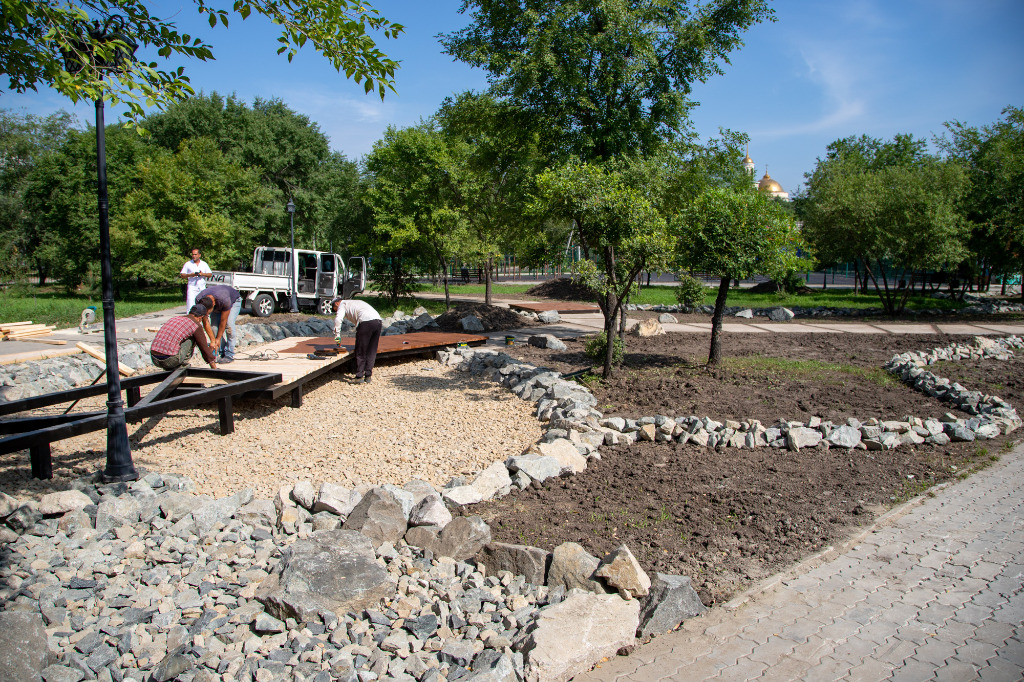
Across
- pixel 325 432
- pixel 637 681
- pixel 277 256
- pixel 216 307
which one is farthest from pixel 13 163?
pixel 637 681

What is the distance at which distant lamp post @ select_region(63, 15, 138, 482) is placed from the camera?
167 inches

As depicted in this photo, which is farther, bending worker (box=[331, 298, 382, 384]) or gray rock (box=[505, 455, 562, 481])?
bending worker (box=[331, 298, 382, 384])

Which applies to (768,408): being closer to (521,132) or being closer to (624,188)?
(624,188)

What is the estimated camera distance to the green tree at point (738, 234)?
8.61 m

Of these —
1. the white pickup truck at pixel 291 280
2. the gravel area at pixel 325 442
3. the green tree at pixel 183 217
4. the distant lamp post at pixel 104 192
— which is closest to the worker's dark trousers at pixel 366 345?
the gravel area at pixel 325 442

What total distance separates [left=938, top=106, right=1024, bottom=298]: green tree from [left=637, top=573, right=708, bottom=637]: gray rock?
22521 millimetres

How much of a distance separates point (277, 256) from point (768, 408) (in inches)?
676

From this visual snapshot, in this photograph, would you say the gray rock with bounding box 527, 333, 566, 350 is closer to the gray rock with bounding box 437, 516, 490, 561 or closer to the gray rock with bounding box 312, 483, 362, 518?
the gray rock with bounding box 312, 483, 362, 518

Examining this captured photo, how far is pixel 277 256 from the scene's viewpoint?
2020cm

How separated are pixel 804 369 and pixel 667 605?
710cm

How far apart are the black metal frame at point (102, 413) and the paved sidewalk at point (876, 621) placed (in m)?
4.28

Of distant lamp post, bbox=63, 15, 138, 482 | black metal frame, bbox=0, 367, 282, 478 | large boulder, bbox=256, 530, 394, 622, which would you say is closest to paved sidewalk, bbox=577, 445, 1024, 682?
large boulder, bbox=256, 530, 394, 622

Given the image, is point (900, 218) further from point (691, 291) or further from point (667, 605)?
point (667, 605)

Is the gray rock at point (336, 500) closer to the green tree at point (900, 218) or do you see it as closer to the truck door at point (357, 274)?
the green tree at point (900, 218)
